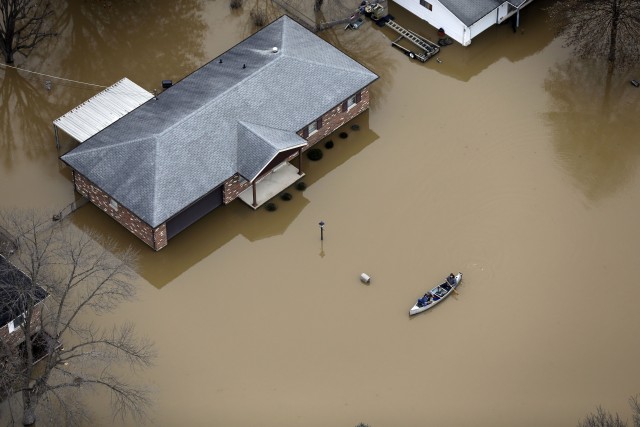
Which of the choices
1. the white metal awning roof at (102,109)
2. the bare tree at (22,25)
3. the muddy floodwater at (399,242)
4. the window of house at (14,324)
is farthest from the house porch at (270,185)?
the bare tree at (22,25)

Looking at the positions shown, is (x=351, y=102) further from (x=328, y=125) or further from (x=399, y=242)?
(x=399, y=242)

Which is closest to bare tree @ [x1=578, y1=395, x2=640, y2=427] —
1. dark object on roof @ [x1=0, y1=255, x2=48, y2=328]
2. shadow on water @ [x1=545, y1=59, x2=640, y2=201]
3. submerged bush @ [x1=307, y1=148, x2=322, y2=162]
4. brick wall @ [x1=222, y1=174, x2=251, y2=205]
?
shadow on water @ [x1=545, y1=59, x2=640, y2=201]

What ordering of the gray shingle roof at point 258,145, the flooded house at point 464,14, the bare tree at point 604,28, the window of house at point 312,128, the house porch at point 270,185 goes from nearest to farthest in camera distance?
the gray shingle roof at point 258,145
the house porch at point 270,185
the window of house at point 312,128
the bare tree at point 604,28
the flooded house at point 464,14

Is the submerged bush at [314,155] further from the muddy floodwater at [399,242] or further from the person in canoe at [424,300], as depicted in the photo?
the person in canoe at [424,300]

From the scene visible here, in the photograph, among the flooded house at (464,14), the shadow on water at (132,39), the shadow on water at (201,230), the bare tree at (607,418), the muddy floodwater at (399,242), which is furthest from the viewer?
the flooded house at (464,14)

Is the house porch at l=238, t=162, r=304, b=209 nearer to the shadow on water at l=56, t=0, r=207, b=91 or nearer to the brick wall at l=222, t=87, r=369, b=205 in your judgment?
the brick wall at l=222, t=87, r=369, b=205

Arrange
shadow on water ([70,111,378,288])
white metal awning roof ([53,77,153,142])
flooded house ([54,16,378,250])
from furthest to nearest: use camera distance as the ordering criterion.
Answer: white metal awning roof ([53,77,153,142]), flooded house ([54,16,378,250]), shadow on water ([70,111,378,288])
